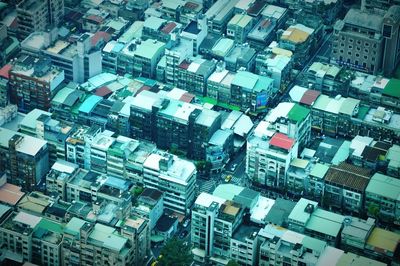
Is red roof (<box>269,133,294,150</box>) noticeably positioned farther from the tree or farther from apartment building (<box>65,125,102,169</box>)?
apartment building (<box>65,125,102,169</box>)

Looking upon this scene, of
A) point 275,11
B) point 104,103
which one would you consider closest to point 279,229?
point 104,103

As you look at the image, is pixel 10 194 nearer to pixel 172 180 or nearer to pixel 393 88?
pixel 172 180

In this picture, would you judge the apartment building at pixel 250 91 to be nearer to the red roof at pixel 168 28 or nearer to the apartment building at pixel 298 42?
the apartment building at pixel 298 42

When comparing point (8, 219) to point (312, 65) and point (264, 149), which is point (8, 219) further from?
point (312, 65)

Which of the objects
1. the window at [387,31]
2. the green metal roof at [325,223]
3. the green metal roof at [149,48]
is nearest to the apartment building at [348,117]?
the window at [387,31]

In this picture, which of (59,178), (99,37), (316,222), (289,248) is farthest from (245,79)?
(289,248)

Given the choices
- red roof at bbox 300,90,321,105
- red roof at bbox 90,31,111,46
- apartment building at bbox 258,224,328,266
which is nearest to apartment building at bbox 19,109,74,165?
red roof at bbox 90,31,111,46
